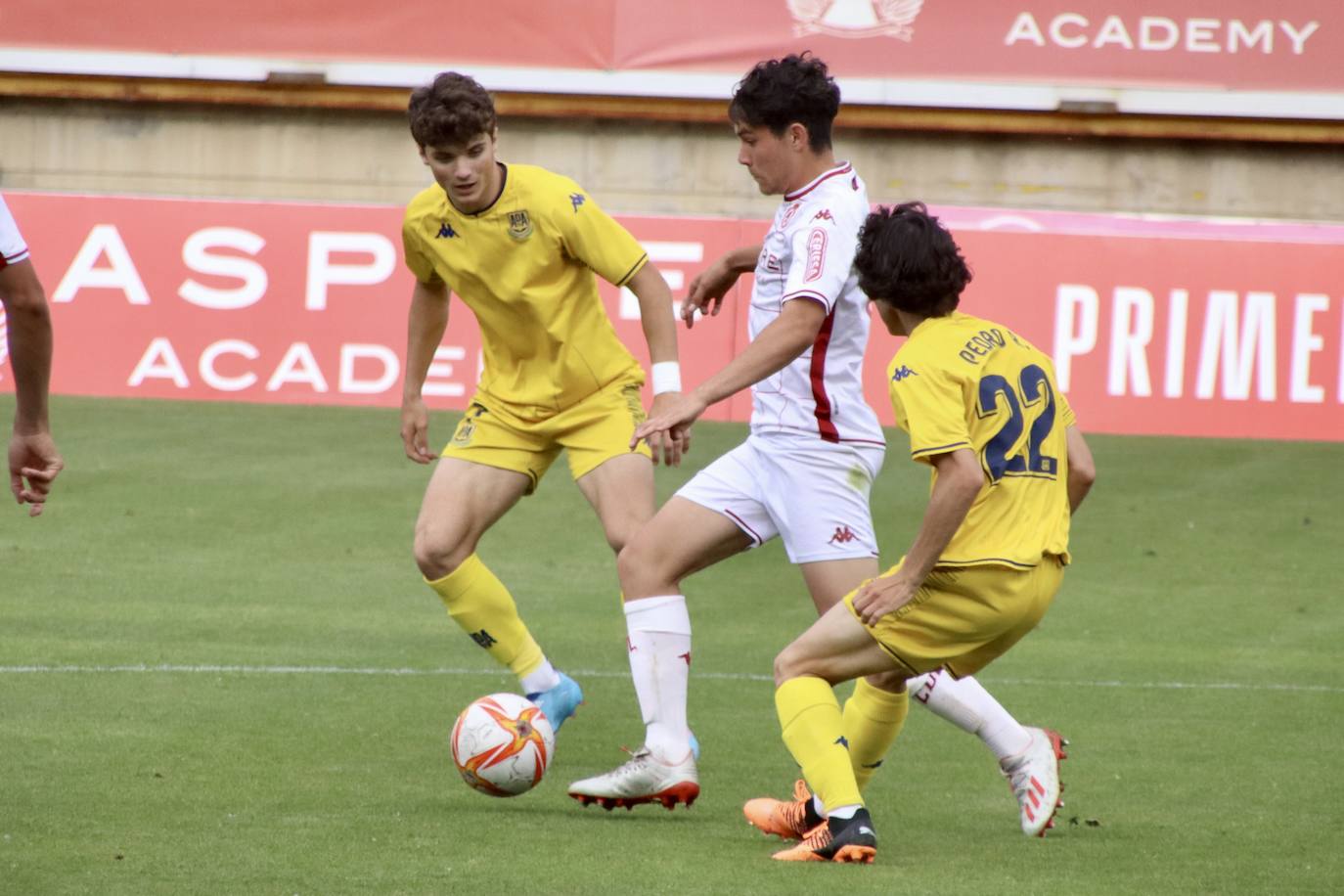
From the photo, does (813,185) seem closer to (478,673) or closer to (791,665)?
(791,665)

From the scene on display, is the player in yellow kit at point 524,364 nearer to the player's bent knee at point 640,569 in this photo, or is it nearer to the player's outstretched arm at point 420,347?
the player's outstretched arm at point 420,347

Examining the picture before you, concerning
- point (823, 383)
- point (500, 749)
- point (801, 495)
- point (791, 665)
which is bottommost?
point (500, 749)

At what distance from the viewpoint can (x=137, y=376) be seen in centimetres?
1502

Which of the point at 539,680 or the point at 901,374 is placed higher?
the point at 901,374

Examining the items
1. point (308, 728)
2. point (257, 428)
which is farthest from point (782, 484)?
point (257, 428)

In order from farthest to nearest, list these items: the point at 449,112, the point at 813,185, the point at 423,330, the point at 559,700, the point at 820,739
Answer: the point at 423,330 → the point at 559,700 → the point at 449,112 → the point at 813,185 → the point at 820,739

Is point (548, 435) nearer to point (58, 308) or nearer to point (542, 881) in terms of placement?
point (542, 881)

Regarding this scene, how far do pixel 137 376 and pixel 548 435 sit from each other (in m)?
9.29

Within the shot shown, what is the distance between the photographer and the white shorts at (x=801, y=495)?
18.0ft

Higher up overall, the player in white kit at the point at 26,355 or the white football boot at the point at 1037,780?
the player in white kit at the point at 26,355

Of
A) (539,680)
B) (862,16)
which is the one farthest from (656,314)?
(862,16)

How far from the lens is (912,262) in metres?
4.89

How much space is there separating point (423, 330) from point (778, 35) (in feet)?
48.8

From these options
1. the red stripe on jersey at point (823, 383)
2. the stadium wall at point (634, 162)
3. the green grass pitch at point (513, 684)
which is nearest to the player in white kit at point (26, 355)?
the green grass pitch at point (513, 684)
